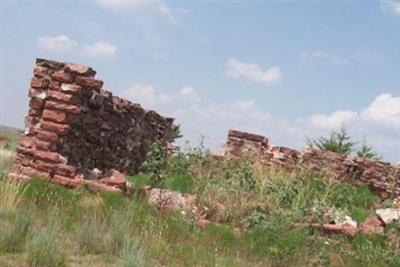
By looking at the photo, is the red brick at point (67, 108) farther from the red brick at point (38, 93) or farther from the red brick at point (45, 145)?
the red brick at point (45, 145)

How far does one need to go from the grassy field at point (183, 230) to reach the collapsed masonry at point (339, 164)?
5.01 m

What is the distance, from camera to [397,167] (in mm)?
17844

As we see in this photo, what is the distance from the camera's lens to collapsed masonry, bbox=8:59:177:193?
1066 centimetres

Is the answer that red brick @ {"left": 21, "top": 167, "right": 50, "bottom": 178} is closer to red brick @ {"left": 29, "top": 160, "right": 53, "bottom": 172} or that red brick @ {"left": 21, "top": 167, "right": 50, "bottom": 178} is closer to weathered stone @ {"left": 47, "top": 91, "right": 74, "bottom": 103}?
red brick @ {"left": 29, "top": 160, "right": 53, "bottom": 172}

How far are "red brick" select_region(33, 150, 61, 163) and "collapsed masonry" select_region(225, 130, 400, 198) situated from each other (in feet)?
24.2

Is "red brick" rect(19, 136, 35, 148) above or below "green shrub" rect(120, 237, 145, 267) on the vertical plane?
above

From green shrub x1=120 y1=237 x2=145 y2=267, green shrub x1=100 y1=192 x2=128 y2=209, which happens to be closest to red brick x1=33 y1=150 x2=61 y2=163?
green shrub x1=100 y1=192 x2=128 y2=209

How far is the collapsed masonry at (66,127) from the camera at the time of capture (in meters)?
10.7

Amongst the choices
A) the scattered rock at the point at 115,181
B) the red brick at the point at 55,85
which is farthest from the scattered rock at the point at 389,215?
the red brick at the point at 55,85

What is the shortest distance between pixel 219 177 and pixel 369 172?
7.10 metres

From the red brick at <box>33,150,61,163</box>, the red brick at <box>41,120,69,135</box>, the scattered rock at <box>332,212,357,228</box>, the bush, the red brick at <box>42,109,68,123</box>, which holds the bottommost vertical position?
the bush

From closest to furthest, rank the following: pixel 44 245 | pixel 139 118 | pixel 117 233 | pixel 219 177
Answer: pixel 44 245
pixel 117 233
pixel 219 177
pixel 139 118

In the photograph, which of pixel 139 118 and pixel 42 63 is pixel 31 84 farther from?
pixel 139 118

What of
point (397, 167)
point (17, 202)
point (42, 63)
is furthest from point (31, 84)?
point (397, 167)
